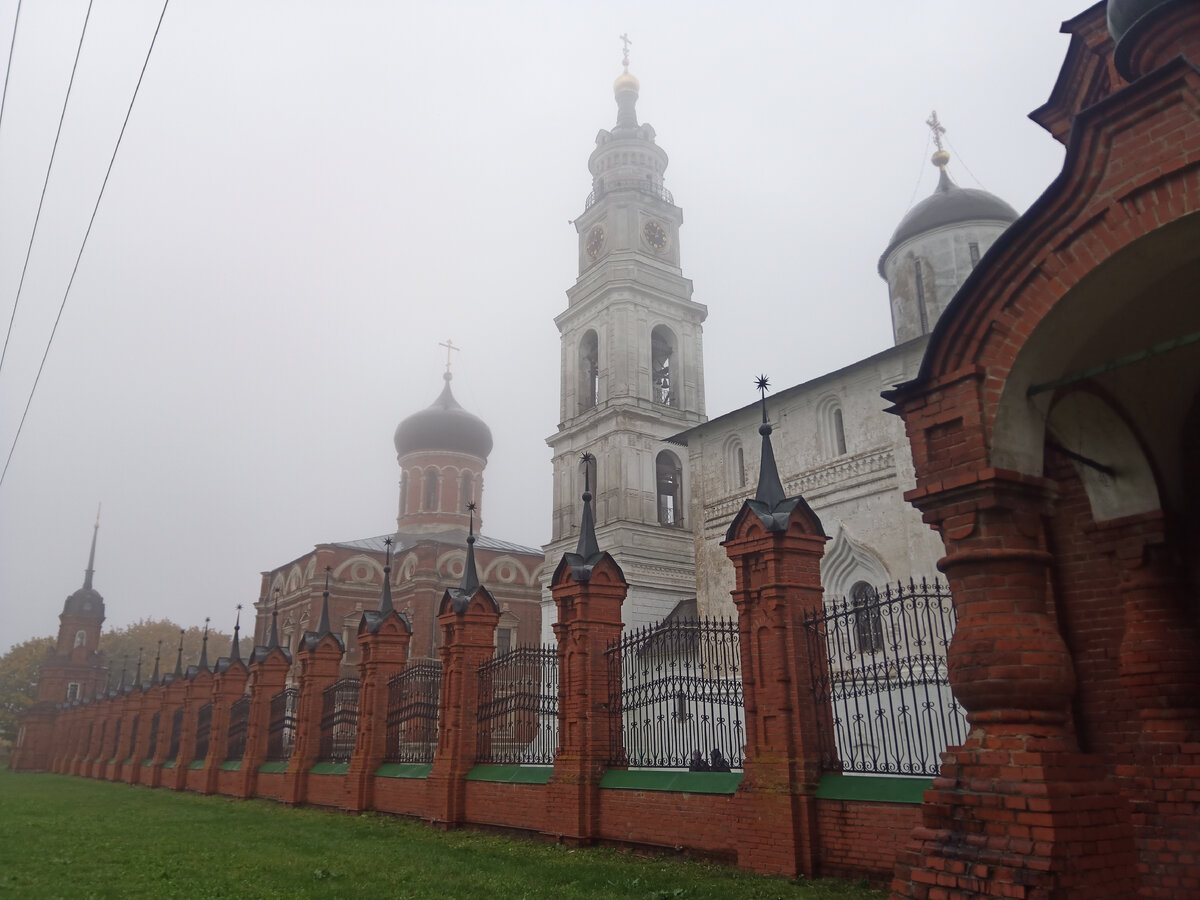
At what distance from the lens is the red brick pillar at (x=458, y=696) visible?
482 inches

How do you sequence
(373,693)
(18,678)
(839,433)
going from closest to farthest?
(373,693), (839,433), (18,678)

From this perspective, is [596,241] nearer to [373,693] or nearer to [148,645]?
[373,693]

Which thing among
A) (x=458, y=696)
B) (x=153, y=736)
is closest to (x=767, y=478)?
(x=458, y=696)

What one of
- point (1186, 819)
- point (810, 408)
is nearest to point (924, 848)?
point (1186, 819)

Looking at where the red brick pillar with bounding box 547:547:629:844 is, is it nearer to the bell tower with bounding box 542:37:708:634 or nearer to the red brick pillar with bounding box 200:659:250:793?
the red brick pillar with bounding box 200:659:250:793

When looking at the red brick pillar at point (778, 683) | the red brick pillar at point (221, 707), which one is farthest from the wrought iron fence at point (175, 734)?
the red brick pillar at point (778, 683)

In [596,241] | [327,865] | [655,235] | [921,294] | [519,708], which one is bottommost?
[327,865]

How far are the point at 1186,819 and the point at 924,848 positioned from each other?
1.59m

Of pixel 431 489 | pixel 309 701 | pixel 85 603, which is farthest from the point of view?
pixel 85 603

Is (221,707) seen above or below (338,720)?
above

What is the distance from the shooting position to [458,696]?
1270cm

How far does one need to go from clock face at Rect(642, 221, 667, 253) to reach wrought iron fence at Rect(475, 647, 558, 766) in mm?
21345

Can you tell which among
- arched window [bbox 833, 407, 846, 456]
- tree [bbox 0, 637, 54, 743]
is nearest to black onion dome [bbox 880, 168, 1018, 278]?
arched window [bbox 833, 407, 846, 456]

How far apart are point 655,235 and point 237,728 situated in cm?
1989
